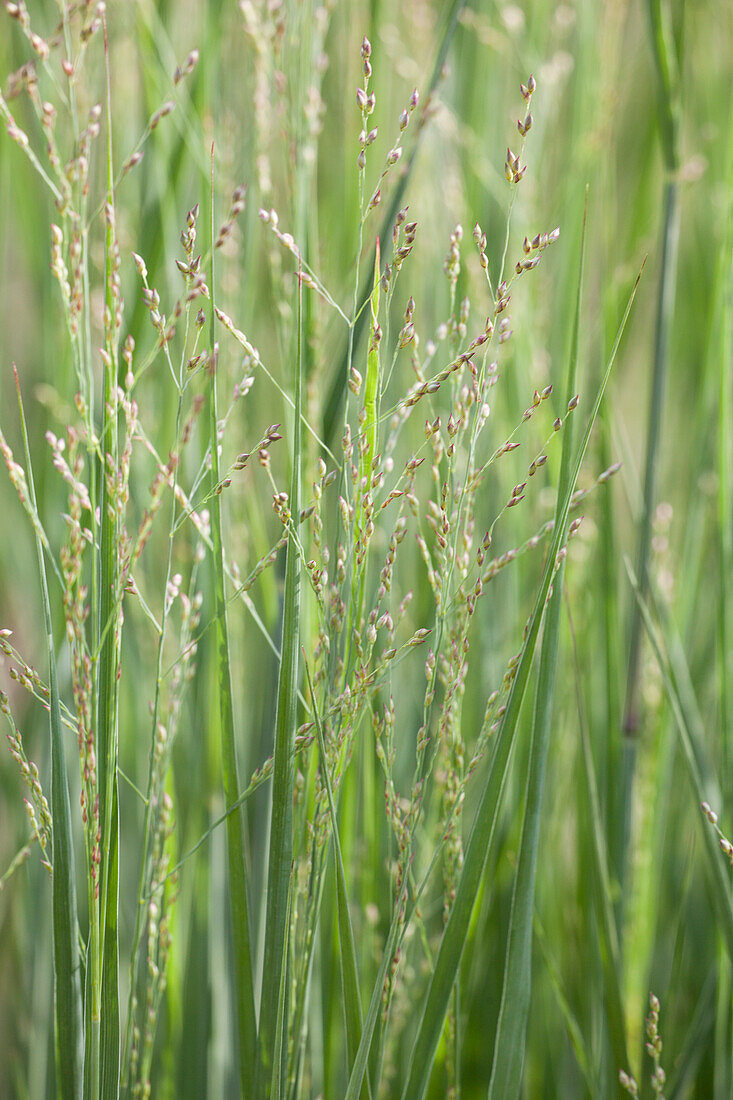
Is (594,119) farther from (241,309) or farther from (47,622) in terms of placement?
(47,622)

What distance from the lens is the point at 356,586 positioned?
38cm

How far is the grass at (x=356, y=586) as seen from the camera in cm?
38

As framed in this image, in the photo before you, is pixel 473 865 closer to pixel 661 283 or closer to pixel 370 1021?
pixel 370 1021

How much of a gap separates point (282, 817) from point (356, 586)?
108mm

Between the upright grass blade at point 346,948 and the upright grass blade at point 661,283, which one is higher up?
the upright grass blade at point 661,283

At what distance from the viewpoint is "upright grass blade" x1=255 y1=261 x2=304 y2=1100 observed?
379mm

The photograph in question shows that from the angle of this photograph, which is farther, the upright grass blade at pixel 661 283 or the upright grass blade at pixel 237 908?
the upright grass blade at pixel 661 283

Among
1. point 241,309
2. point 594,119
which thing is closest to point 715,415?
point 594,119

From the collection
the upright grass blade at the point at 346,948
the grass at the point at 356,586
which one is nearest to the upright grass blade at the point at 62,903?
the grass at the point at 356,586

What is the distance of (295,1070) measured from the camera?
17.7 inches

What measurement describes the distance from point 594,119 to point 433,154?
6.3 inches

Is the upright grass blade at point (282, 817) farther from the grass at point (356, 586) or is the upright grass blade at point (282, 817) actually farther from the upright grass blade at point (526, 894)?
the upright grass blade at point (526, 894)

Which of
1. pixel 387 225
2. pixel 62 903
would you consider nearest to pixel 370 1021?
pixel 62 903

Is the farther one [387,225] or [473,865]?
[387,225]
